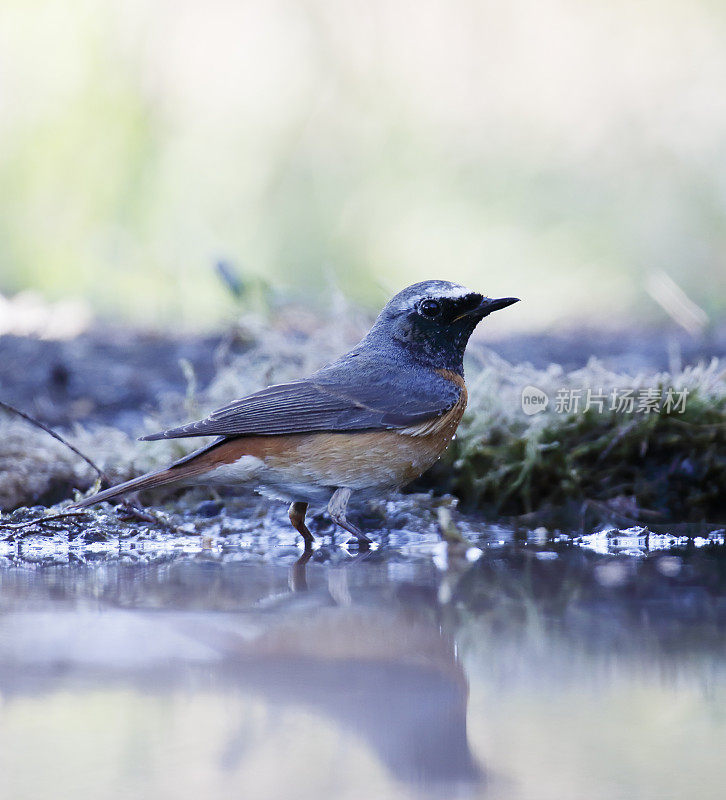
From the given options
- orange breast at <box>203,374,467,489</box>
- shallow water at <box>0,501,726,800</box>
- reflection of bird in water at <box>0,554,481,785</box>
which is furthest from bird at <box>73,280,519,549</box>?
reflection of bird in water at <box>0,554,481,785</box>

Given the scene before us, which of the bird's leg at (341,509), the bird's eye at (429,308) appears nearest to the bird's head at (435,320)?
the bird's eye at (429,308)

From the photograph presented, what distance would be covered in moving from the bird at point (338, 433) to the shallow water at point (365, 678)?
2.05 feet

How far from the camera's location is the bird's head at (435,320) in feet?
14.6

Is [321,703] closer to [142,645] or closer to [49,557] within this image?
[142,645]

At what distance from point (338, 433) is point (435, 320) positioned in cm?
74

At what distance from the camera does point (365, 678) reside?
1.97m

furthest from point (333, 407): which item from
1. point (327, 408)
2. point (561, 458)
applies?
point (561, 458)

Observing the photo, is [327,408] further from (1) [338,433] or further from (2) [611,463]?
(2) [611,463]

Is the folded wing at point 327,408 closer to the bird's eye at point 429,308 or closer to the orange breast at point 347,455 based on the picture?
the orange breast at point 347,455

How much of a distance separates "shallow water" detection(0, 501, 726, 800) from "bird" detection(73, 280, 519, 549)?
24.5 inches

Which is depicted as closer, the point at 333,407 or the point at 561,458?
the point at 333,407

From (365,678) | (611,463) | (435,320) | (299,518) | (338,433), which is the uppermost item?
(435,320)

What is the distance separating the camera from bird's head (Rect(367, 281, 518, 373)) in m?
4.46

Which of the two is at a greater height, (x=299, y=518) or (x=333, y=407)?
(x=333, y=407)
